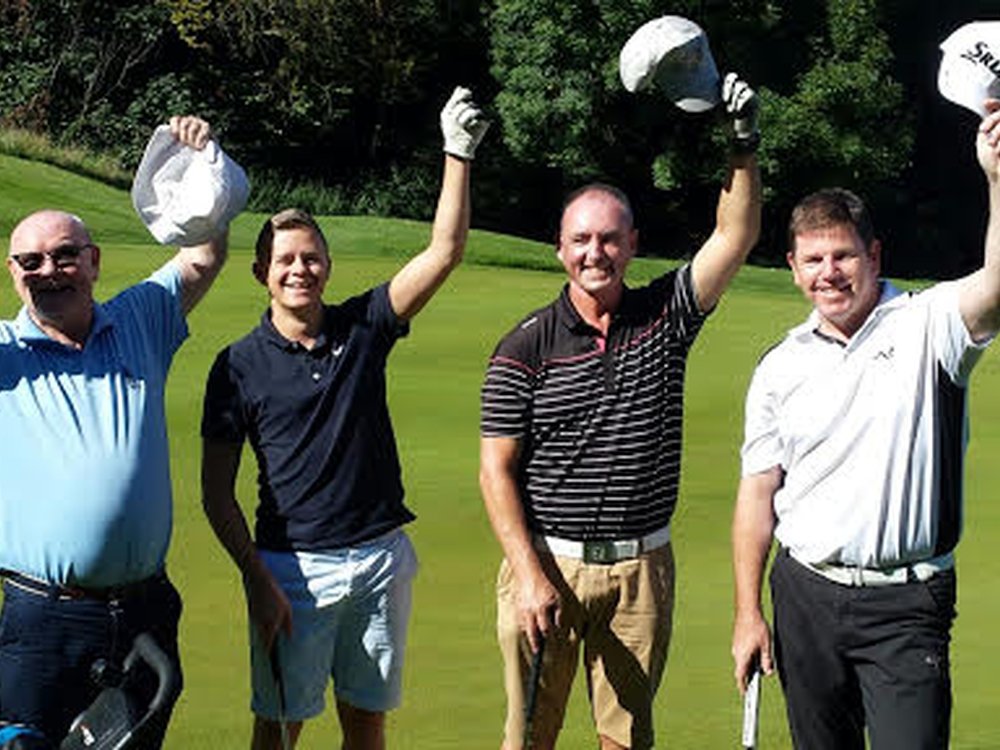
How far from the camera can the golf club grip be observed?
354 centimetres

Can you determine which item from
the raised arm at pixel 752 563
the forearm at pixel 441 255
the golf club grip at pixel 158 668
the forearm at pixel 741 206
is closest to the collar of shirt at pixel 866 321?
the raised arm at pixel 752 563

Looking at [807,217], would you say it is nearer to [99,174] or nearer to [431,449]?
[431,449]

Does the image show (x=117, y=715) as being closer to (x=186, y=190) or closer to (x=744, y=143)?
(x=186, y=190)

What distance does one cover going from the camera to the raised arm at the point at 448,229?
5727mm

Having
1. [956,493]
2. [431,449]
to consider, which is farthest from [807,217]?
[431,449]

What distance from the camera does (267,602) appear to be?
561 cm

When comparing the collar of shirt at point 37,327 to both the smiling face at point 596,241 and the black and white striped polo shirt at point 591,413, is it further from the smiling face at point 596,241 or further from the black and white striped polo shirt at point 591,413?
the smiling face at point 596,241

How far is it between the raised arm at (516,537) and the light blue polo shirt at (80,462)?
84 centimetres

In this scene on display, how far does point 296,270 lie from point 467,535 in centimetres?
376

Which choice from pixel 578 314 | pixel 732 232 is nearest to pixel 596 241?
pixel 578 314

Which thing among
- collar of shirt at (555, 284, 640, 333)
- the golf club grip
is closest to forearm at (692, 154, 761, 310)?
collar of shirt at (555, 284, 640, 333)

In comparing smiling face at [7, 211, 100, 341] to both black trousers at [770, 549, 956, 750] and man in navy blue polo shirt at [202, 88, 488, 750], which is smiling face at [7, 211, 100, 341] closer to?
man in navy blue polo shirt at [202, 88, 488, 750]

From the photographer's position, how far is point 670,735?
6652mm

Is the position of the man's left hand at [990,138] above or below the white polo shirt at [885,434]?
above
